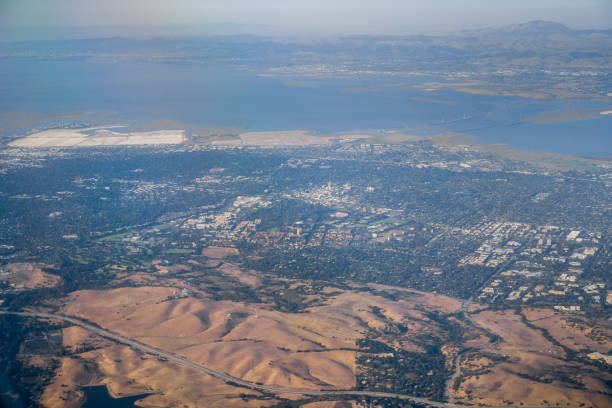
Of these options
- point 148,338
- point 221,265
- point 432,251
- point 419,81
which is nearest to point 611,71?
point 419,81

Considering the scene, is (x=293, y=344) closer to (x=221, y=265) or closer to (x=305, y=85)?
(x=221, y=265)

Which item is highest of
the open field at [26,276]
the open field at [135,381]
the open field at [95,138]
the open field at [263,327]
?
the open field at [95,138]

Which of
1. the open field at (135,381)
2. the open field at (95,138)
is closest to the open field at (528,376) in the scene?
the open field at (135,381)

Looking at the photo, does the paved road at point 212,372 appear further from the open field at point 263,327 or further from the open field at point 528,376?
the open field at point 528,376

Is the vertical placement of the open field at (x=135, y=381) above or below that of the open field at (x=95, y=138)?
below

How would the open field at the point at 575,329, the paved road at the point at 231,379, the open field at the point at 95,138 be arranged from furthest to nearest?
the open field at the point at 95,138 < the open field at the point at 575,329 < the paved road at the point at 231,379

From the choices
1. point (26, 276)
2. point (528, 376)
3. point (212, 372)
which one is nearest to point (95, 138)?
point (26, 276)

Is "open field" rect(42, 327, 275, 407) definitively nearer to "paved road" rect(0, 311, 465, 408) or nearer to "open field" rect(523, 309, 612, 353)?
"paved road" rect(0, 311, 465, 408)

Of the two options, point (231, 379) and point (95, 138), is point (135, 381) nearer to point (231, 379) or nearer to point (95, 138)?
point (231, 379)
